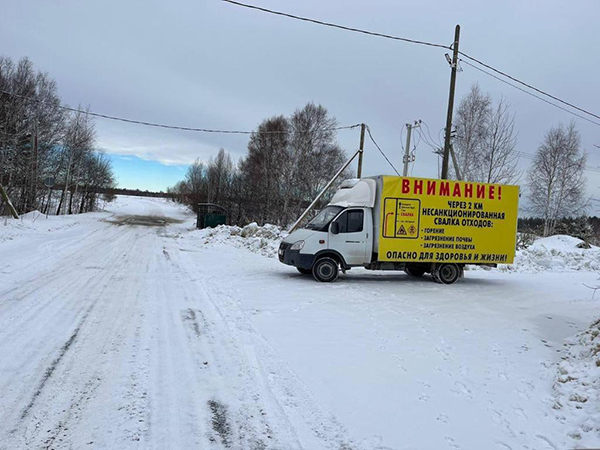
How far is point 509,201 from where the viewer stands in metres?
12.0

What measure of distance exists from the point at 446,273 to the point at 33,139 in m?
30.2

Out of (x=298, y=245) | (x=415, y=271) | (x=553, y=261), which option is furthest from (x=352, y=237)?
(x=553, y=261)

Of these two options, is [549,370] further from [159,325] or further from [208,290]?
[208,290]

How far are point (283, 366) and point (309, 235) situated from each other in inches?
255

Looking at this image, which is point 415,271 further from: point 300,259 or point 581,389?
point 581,389

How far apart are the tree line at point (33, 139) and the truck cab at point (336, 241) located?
65.3 ft

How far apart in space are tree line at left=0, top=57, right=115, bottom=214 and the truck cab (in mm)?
19903

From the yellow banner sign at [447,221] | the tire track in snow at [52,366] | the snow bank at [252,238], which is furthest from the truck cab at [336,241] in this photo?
the tire track in snow at [52,366]

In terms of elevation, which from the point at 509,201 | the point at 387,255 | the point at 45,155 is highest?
the point at 45,155

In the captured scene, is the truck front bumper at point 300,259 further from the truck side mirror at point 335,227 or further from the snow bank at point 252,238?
the snow bank at point 252,238

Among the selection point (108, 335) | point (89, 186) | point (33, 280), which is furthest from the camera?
point (89, 186)

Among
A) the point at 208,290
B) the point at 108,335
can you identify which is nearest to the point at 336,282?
the point at 208,290

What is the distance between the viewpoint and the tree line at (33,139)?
28.3 meters

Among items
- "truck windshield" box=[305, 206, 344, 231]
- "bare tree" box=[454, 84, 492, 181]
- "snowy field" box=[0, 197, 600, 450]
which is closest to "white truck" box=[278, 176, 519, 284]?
"truck windshield" box=[305, 206, 344, 231]
